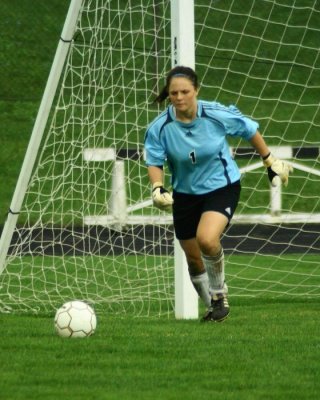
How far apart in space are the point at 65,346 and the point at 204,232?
139cm

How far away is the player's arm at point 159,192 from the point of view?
8.58 metres

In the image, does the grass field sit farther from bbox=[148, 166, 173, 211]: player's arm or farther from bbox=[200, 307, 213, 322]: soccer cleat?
bbox=[148, 166, 173, 211]: player's arm

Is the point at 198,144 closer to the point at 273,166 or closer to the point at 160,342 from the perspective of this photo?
the point at 273,166

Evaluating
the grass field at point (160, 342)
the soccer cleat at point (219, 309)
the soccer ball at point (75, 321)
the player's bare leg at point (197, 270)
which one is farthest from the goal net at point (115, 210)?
the soccer ball at point (75, 321)

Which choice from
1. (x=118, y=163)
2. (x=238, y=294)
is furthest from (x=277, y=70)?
(x=238, y=294)

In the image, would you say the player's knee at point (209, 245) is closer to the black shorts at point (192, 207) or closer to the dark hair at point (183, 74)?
the black shorts at point (192, 207)

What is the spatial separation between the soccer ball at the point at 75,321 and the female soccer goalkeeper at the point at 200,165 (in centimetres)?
99

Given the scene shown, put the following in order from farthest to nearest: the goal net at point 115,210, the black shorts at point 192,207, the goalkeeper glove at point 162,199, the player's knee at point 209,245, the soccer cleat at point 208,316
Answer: the goal net at point 115,210 → the soccer cleat at point 208,316 → the black shorts at point 192,207 → the player's knee at point 209,245 → the goalkeeper glove at point 162,199

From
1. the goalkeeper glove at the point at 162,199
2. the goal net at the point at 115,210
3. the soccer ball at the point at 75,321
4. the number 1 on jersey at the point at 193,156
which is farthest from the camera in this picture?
the goal net at the point at 115,210

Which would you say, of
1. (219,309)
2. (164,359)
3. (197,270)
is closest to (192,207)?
(197,270)

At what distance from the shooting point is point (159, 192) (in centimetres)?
866

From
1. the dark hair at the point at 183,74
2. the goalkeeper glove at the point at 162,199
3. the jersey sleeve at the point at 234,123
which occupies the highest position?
the dark hair at the point at 183,74

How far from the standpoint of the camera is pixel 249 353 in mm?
7688

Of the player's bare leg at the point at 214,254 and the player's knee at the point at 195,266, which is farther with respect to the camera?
the player's knee at the point at 195,266
